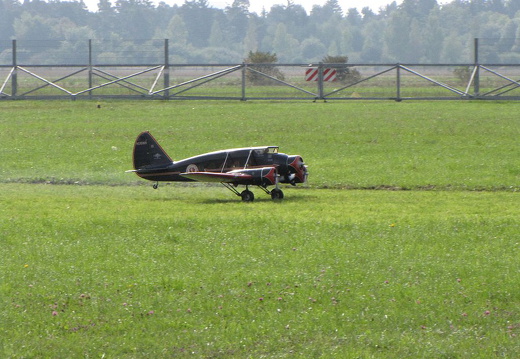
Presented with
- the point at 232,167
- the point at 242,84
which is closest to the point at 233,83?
the point at 242,84

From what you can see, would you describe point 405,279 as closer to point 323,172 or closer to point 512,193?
point 512,193

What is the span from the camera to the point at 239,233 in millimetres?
15289

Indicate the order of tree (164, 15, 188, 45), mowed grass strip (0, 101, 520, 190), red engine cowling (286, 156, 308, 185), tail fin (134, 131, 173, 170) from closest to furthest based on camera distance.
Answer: red engine cowling (286, 156, 308, 185), tail fin (134, 131, 173, 170), mowed grass strip (0, 101, 520, 190), tree (164, 15, 188, 45)

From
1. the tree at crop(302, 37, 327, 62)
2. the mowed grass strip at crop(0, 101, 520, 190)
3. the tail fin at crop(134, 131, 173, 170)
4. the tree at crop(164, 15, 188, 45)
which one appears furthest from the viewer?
the tree at crop(302, 37, 327, 62)

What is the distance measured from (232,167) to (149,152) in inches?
89.7

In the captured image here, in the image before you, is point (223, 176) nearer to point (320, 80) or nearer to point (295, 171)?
point (295, 171)

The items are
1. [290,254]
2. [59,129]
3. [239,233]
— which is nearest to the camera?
[290,254]

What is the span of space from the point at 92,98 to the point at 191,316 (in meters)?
34.7

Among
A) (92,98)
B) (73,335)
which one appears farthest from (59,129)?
(73,335)

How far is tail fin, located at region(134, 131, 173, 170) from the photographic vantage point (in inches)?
850

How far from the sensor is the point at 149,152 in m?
21.6

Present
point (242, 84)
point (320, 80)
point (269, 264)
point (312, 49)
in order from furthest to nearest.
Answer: point (312, 49) < point (320, 80) < point (242, 84) < point (269, 264)

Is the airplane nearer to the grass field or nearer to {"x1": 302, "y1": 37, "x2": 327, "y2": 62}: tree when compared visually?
the grass field

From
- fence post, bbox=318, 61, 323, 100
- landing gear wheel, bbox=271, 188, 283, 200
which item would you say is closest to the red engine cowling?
landing gear wheel, bbox=271, 188, 283, 200
